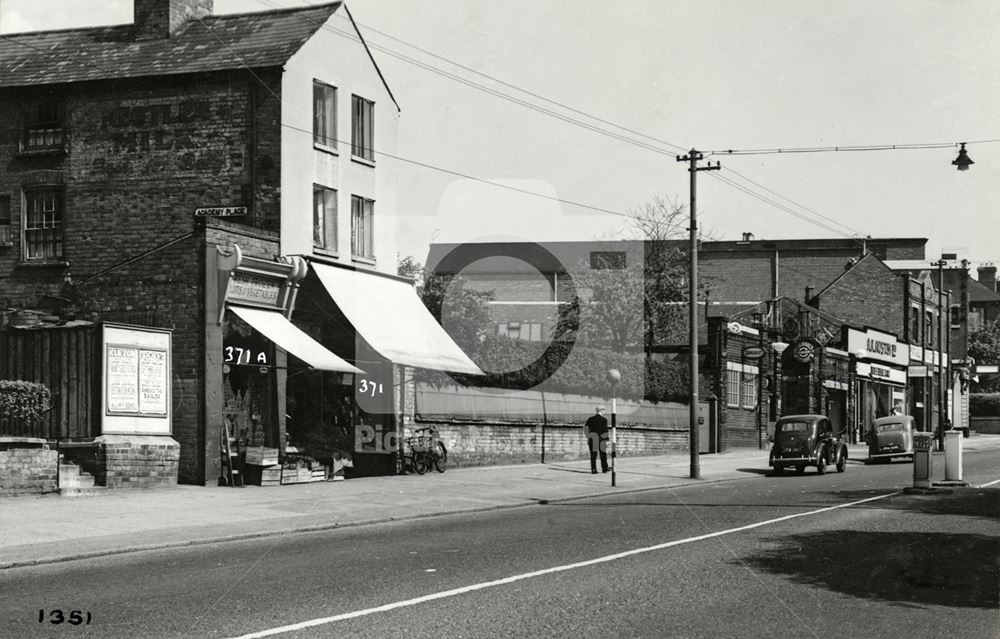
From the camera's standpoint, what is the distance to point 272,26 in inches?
1115

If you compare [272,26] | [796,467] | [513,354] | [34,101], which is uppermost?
[272,26]

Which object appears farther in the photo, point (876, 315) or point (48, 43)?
point (876, 315)

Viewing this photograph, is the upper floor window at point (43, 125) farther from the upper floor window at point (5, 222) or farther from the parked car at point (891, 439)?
the parked car at point (891, 439)

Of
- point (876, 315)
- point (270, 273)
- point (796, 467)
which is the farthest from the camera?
point (876, 315)

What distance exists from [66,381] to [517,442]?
46.5ft

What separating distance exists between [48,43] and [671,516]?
21.0 metres

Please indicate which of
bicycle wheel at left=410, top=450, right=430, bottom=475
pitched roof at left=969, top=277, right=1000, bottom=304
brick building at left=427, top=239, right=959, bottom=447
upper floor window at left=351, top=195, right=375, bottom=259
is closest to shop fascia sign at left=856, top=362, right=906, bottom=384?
brick building at left=427, top=239, right=959, bottom=447

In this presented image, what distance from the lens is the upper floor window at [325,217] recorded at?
1121 inches

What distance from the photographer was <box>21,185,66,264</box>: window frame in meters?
26.2

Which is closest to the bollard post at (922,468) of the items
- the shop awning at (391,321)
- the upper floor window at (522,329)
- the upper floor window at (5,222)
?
the shop awning at (391,321)

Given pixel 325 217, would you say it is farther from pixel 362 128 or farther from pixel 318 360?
pixel 318 360

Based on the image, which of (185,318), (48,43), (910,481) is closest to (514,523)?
(185,318)

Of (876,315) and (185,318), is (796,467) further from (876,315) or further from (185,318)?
(876,315)

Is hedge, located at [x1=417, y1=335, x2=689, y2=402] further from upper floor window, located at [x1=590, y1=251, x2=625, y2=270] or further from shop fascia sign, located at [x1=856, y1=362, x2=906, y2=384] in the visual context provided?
shop fascia sign, located at [x1=856, y1=362, x2=906, y2=384]
